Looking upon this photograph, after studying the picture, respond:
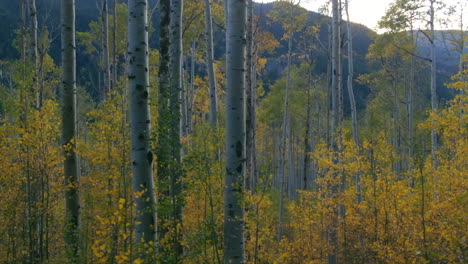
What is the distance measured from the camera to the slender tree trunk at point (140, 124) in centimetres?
377

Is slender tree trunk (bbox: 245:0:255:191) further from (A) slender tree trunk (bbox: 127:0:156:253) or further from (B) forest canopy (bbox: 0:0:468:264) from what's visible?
(A) slender tree trunk (bbox: 127:0:156:253)

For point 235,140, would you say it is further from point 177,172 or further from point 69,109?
point 69,109

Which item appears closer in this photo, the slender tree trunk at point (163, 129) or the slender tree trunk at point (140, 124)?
the slender tree trunk at point (140, 124)

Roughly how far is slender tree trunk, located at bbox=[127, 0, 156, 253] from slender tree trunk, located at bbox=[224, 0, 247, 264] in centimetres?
98

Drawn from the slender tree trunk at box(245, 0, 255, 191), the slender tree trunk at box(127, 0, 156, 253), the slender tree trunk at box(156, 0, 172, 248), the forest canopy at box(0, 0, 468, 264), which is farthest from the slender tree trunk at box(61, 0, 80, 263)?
the slender tree trunk at box(245, 0, 255, 191)

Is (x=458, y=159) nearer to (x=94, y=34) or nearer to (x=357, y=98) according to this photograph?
(x=94, y=34)

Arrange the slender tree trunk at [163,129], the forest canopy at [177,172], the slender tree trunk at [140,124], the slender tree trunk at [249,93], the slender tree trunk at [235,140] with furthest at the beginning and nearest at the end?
the slender tree trunk at [249,93] → the slender tree trunk at [163,129] → the slender tree trunk at [140,124] → the forest canopy at [177,172] → the slender tree trunk at [235,140]

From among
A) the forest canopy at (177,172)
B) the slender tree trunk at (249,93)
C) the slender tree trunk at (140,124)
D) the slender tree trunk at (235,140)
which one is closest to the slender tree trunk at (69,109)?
the forest canopy at (177,172)

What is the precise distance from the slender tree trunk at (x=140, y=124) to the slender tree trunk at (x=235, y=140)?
982mm

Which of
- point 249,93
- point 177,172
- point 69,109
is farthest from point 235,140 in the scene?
point 249,93

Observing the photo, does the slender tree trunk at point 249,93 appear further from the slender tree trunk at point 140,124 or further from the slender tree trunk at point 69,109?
the slender tree trunk at point 140,124

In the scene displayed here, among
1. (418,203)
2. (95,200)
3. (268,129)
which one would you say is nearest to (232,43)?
(95,200)

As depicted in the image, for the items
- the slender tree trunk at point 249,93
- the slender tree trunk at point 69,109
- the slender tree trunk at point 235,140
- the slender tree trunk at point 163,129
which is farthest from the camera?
the slender tree trunk at point 249,93

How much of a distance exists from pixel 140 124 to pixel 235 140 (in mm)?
1247
